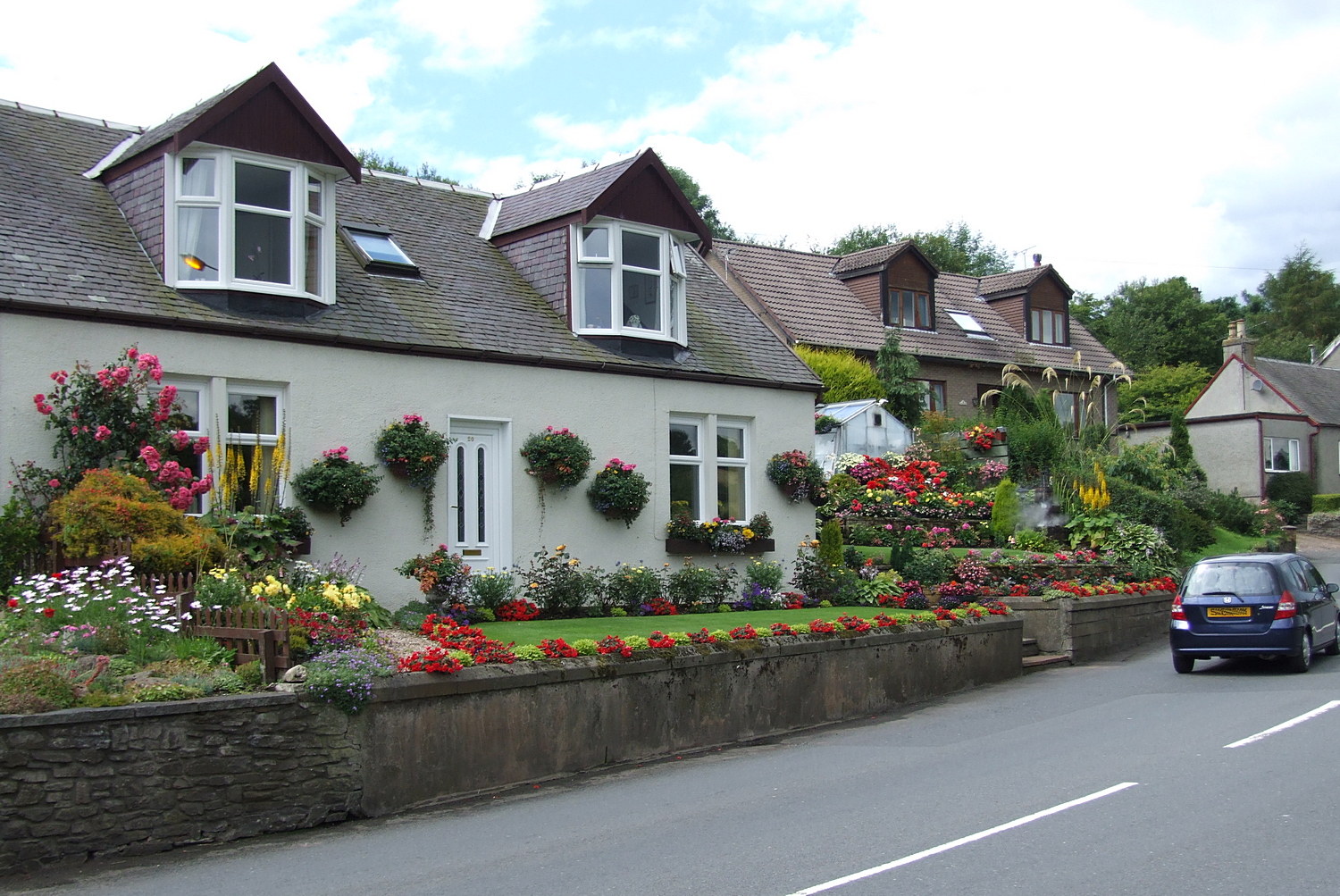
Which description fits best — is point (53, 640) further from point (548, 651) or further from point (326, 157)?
point (326, 157)

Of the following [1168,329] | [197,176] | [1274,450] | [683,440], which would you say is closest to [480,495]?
[683,440]

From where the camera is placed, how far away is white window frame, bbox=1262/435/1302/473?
156 feet

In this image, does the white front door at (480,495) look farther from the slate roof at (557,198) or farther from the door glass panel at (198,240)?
the slate roof at (557,198)

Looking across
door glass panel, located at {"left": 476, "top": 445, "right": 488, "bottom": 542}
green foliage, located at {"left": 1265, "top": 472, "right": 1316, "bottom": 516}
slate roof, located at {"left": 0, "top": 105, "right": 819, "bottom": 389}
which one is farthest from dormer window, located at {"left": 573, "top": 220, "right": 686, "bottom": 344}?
green foliage, located at {"left": 1265, "top": 472, "right": 1316, "bottom": 516}

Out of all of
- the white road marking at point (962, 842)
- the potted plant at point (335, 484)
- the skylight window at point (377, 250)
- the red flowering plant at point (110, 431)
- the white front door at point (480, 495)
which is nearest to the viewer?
the white road marking at point (962, 842)

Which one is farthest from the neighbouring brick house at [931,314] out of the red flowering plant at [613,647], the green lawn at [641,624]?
the red flowering plant at [613,647]

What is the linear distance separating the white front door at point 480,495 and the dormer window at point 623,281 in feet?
8.42

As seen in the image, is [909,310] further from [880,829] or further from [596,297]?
[880,829]

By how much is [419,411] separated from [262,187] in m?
3.40

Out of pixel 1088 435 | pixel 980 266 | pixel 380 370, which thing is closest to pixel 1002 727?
pixel 380 370

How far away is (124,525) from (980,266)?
221 feet

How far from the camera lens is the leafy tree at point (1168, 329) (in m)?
71.3

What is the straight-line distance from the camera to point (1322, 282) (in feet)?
266

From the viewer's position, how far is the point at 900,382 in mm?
34062
